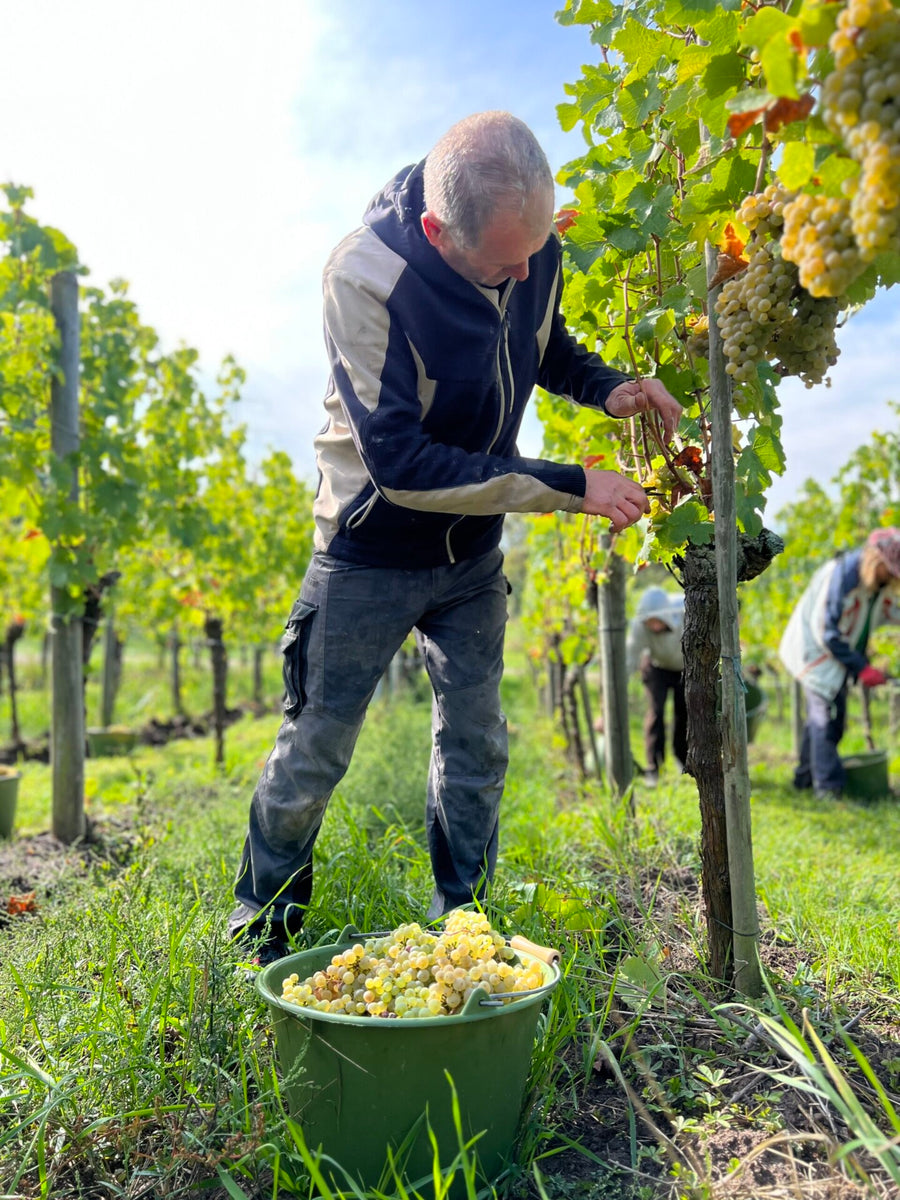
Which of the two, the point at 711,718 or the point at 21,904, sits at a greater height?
the point at 711,718

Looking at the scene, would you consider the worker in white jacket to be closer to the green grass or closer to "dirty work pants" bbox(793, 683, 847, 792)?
"dirty work pants" bbox(793, 683, 847, 792)

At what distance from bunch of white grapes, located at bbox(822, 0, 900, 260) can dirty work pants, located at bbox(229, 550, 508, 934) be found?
1350mm

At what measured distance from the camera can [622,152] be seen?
227cm

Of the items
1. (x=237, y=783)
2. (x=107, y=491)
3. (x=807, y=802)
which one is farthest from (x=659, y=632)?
(x=107, y=491)

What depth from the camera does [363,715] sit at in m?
2.34

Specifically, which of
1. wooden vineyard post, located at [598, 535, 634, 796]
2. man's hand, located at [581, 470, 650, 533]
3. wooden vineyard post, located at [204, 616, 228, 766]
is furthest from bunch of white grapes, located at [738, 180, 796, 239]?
wooden vineyard post, located at [204, 616, 228, 766]

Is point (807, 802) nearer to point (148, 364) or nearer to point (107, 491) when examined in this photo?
point (107, 491)

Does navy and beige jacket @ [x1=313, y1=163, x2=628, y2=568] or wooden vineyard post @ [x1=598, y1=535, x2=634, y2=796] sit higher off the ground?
navy and beige jacket @ [x1=313, y1=163, x2=628, y2=568]

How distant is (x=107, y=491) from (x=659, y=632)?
3.71 meters

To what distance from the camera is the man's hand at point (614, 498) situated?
6.11 ft

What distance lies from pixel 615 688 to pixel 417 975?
2.49 metres

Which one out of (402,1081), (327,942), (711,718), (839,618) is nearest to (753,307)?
(711,718)

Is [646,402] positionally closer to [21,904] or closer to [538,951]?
[538,951]

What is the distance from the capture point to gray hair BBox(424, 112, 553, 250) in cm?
179
